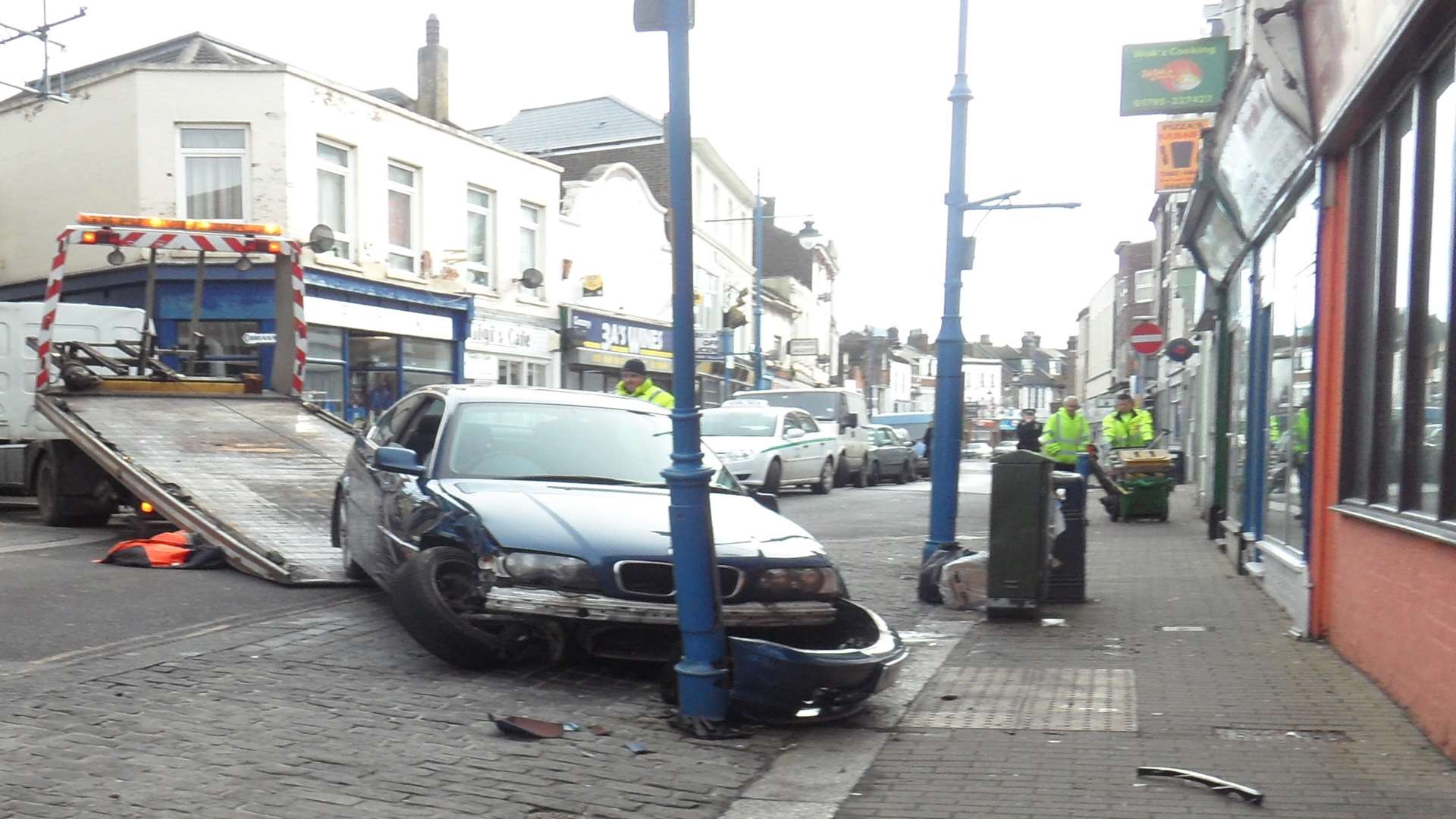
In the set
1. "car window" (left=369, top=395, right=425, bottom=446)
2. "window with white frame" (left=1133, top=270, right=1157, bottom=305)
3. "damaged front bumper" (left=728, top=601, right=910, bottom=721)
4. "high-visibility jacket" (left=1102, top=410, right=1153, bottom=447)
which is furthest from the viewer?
"window with white frame" (left=1133, top=270, right=1157, bottom=305)

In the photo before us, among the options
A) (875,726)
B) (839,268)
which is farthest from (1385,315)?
(839,268)

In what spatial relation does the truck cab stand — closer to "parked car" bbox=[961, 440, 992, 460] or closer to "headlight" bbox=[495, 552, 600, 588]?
"headlight" bbox=[495, 552, 600, 588]

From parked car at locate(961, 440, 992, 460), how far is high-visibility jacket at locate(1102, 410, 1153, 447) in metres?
34.9

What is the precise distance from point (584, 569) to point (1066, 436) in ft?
35.7

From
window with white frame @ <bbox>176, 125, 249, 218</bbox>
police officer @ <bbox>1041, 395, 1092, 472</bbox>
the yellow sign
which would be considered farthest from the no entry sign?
window with white frame @ <bbox>176, 125, 249, 218</bbox>

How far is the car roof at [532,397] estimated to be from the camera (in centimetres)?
759

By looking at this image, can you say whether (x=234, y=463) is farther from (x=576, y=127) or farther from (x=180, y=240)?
(x=576, y=127)

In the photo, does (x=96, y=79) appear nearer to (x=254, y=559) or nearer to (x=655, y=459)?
(x=254, y=559)

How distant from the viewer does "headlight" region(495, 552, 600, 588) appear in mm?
5773

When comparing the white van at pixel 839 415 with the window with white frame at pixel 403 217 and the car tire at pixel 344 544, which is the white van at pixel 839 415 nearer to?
the window with white frame at pixel 403 217

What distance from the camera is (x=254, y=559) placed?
8.73 m

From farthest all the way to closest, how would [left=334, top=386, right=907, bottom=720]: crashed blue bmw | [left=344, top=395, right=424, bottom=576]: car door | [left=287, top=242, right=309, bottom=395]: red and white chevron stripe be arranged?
[left=287, top=242, right=309, bottom=395]: red and white chevron stripe → [left=344, top=395, right=424, bottom=576]: car door → [left=334, top=386, right=907, bottom=720]: crashed blue bmw

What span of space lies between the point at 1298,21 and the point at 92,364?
11.4 metres

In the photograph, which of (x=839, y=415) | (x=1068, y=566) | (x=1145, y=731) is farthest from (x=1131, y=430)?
(x=1145, y=731)
